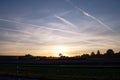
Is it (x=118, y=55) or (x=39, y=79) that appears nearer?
(x=39, y=79)

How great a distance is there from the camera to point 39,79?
92.2 feet

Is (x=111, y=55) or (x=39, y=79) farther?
(x=111, y=55)

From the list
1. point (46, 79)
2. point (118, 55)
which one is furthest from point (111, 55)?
point (46, 79)

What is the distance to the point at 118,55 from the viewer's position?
18825 centimetres

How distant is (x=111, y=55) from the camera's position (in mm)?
195125

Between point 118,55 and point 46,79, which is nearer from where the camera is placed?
point 46,79

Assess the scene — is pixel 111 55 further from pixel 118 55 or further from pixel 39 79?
pixel 39 79

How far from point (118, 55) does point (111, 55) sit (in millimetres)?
8316

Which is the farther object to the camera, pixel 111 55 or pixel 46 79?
pixel 111 55

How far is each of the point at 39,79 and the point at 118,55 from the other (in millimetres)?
169860

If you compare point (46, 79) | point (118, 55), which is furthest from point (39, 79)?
point (118, 55)

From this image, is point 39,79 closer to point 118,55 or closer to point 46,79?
point 46,79

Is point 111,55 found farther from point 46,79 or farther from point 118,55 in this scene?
point 46,79

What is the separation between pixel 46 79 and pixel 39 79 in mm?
947
